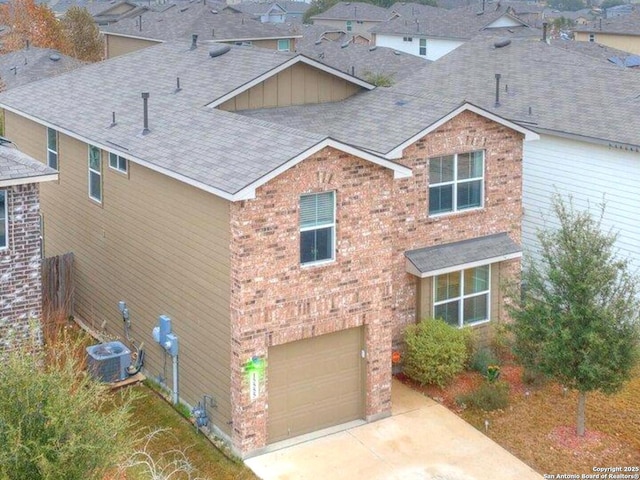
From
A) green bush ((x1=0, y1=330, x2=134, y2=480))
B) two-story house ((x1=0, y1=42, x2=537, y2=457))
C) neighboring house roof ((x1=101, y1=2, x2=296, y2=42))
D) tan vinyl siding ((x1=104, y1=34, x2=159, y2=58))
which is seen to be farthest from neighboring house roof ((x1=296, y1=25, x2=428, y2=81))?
green bush ((x1=0, y1=330, x2=134, y2=480))

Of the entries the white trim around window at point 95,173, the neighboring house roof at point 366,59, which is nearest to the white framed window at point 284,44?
the neighboring house roof at point 366,59

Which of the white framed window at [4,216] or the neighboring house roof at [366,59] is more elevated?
the white framed window at [4,216]

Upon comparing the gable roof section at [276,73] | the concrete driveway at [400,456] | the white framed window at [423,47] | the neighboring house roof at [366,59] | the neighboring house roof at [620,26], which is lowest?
the concrete driveway at [400,456]

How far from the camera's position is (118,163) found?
1911 cm

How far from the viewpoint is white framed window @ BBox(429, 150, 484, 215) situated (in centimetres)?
1938

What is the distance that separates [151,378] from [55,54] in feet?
88.8

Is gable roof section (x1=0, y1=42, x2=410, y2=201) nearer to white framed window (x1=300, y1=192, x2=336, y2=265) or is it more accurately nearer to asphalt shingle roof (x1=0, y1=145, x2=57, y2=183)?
white framed window (x1=300, y1=192, x2=336, y2=265)

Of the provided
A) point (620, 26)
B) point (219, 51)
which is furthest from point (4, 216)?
point (620, 26)

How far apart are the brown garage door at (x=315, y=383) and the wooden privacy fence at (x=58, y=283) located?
7266 mm

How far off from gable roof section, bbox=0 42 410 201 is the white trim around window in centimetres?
49

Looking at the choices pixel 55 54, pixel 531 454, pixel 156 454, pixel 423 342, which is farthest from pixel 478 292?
pixel 55 54

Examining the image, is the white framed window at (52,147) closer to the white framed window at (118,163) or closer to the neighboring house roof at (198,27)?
the white framed window at (118,163)

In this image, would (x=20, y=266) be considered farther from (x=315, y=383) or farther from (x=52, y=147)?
(x=52, y=147)

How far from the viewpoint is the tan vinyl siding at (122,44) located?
46.8 meters
